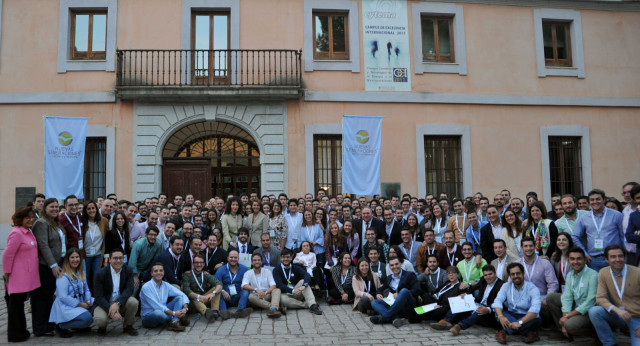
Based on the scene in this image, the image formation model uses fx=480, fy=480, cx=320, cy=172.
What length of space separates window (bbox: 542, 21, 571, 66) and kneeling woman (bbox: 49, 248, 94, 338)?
1344 centimetres

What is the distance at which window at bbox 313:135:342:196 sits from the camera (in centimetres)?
1301

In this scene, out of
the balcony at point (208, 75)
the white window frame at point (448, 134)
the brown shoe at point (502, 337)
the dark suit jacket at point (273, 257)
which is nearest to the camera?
the brown shoe at point (502, 337)

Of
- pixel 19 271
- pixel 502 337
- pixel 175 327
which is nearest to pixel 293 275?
pixel 175 327

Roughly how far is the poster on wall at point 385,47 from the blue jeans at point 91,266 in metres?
8.30

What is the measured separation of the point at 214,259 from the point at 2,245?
7.32 meters

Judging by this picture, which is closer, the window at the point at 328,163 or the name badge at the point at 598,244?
the name badge at the point at 598,244

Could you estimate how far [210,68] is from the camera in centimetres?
1288

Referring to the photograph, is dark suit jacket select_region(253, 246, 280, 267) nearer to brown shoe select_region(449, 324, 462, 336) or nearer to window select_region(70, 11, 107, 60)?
brown shoe select_region(449, 324, 462, 336)

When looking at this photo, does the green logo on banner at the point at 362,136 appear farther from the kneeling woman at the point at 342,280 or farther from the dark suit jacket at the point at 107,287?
the dark suit jacket at the point at 107,287

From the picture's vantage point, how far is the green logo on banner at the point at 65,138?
11.1 m

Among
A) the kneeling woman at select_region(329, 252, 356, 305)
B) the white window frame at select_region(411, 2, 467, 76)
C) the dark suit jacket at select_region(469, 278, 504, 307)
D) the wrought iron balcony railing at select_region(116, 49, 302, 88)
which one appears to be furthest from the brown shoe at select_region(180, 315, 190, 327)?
the white window frame at select_region(411, 2, 467, 76)

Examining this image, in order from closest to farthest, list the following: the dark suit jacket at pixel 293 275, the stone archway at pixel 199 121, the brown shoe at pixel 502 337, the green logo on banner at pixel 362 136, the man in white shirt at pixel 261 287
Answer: the brown shoe at pixel 502 337
the man in white shirt at pixel 261 287
the dark suit jacket at pixel 293 275
the green logo on banner at pixel 362 136
the stone archway at pixel 199 121

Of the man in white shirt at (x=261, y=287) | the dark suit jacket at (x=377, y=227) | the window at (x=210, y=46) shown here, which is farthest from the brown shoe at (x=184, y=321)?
the window at (x=210, y=46)

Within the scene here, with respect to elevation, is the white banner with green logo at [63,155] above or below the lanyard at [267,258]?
above
